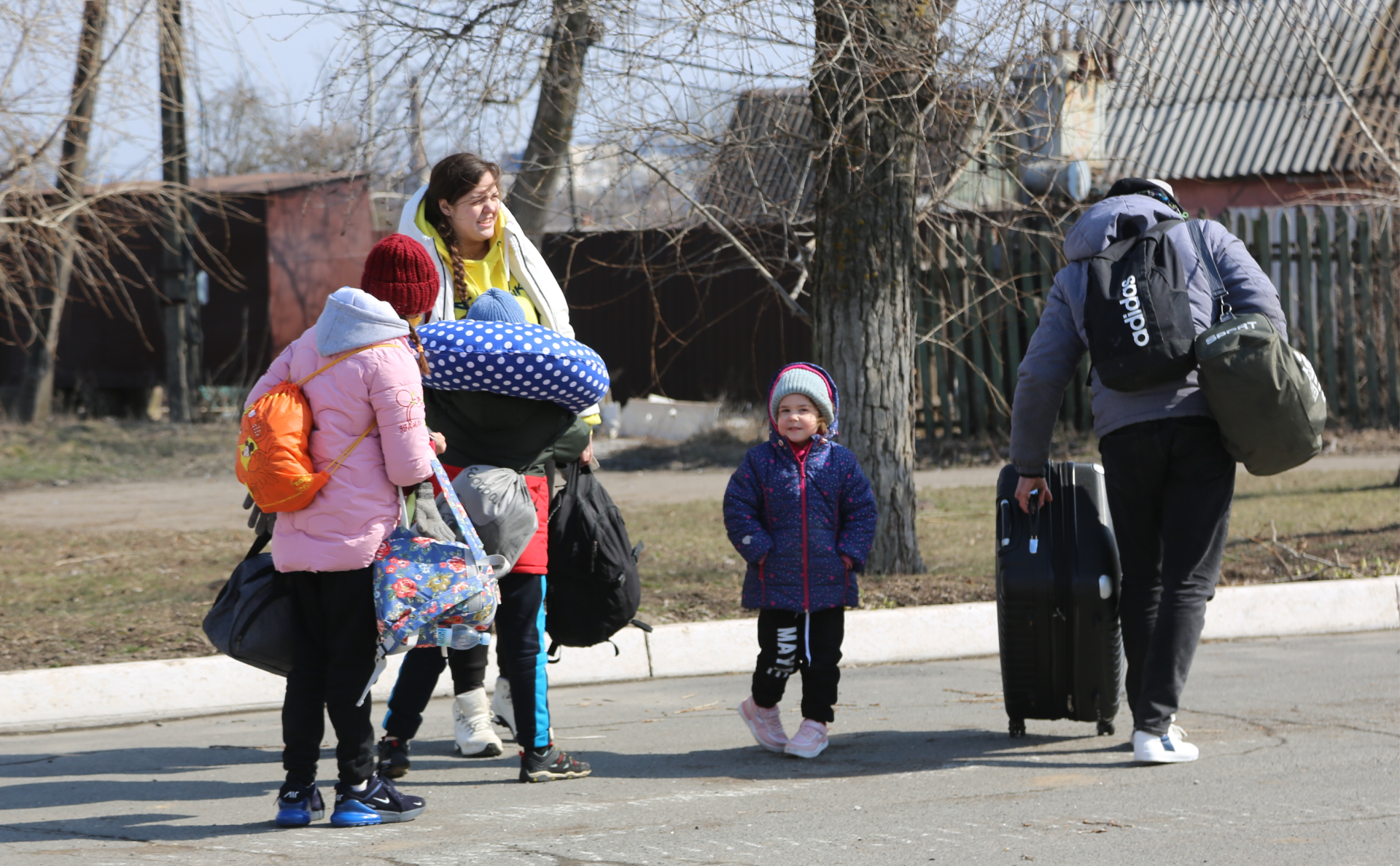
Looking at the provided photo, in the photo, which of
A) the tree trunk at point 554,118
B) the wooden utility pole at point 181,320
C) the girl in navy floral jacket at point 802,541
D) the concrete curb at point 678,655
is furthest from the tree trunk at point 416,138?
the wooden utility pole at point 181,320

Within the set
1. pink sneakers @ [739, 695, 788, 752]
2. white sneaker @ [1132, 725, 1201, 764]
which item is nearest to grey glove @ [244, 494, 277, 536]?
pink sneakers @ [739, 695, 788, 752]

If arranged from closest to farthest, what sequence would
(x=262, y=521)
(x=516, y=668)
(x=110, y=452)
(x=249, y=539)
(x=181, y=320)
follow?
(x=262, y=521) < (x=516, y=668) < (x=249, y=539) < (x=110, y=452) < (x=181, y=320)

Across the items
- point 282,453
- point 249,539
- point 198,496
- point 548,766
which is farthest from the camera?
point 198,496

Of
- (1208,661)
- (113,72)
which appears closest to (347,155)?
(113,72)

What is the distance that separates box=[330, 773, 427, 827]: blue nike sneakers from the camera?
382 centimetres

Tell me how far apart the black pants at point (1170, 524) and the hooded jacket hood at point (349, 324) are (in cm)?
226

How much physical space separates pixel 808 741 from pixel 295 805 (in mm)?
1662

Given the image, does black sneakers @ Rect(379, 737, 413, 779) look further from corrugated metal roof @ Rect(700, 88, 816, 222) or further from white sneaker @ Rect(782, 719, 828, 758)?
corrugated metal roof @ Rect(700, 88, 816, 222)

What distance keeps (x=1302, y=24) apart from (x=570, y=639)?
20.3 feet

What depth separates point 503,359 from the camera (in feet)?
13.0

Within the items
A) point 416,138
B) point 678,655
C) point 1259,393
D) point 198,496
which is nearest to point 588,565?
point 678,655

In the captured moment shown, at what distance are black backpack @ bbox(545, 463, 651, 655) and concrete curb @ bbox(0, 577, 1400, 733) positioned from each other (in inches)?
17.8

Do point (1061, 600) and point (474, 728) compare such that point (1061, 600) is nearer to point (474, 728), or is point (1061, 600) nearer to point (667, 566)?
point (474, 728)

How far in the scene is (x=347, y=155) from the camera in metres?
8.21
